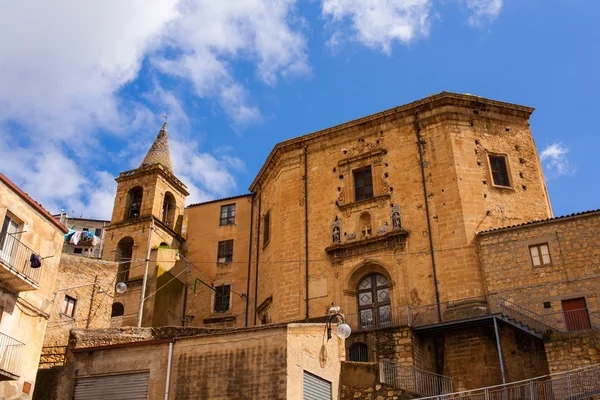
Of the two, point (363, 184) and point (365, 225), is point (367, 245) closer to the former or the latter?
point (365, 225)

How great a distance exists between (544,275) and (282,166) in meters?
13.3

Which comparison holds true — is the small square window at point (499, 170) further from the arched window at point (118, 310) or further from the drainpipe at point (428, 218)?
the arched window at point (118, 310)

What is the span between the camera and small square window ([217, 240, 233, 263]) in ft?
111

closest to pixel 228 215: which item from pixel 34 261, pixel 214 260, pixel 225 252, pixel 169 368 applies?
pixel 225 252

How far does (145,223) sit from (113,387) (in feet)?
66.1

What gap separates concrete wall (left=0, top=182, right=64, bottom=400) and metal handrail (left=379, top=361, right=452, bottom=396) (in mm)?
10102

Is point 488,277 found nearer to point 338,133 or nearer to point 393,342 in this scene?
point 393,342

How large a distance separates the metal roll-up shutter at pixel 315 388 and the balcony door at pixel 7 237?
25.7 ft

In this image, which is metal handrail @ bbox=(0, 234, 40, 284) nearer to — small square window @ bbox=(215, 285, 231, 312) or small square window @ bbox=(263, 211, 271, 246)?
small square window @ bbox=(263, 211, 271, 246)

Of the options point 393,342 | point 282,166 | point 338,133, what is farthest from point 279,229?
point 393,342

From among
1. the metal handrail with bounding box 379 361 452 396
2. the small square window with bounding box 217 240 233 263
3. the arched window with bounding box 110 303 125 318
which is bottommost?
the metal handrail with bounding box 379 361 452 396

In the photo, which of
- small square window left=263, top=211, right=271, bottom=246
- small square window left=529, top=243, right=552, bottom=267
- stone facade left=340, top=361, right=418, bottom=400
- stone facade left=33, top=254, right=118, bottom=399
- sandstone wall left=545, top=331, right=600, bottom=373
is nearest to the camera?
→ stone facade left=340, top=361, right=418, bottom=400

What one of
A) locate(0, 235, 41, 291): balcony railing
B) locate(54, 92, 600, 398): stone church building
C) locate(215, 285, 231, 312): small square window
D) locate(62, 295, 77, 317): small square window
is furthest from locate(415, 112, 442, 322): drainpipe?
locate(0, 235, 41, 291): balcony railing

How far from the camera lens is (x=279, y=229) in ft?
97.5
